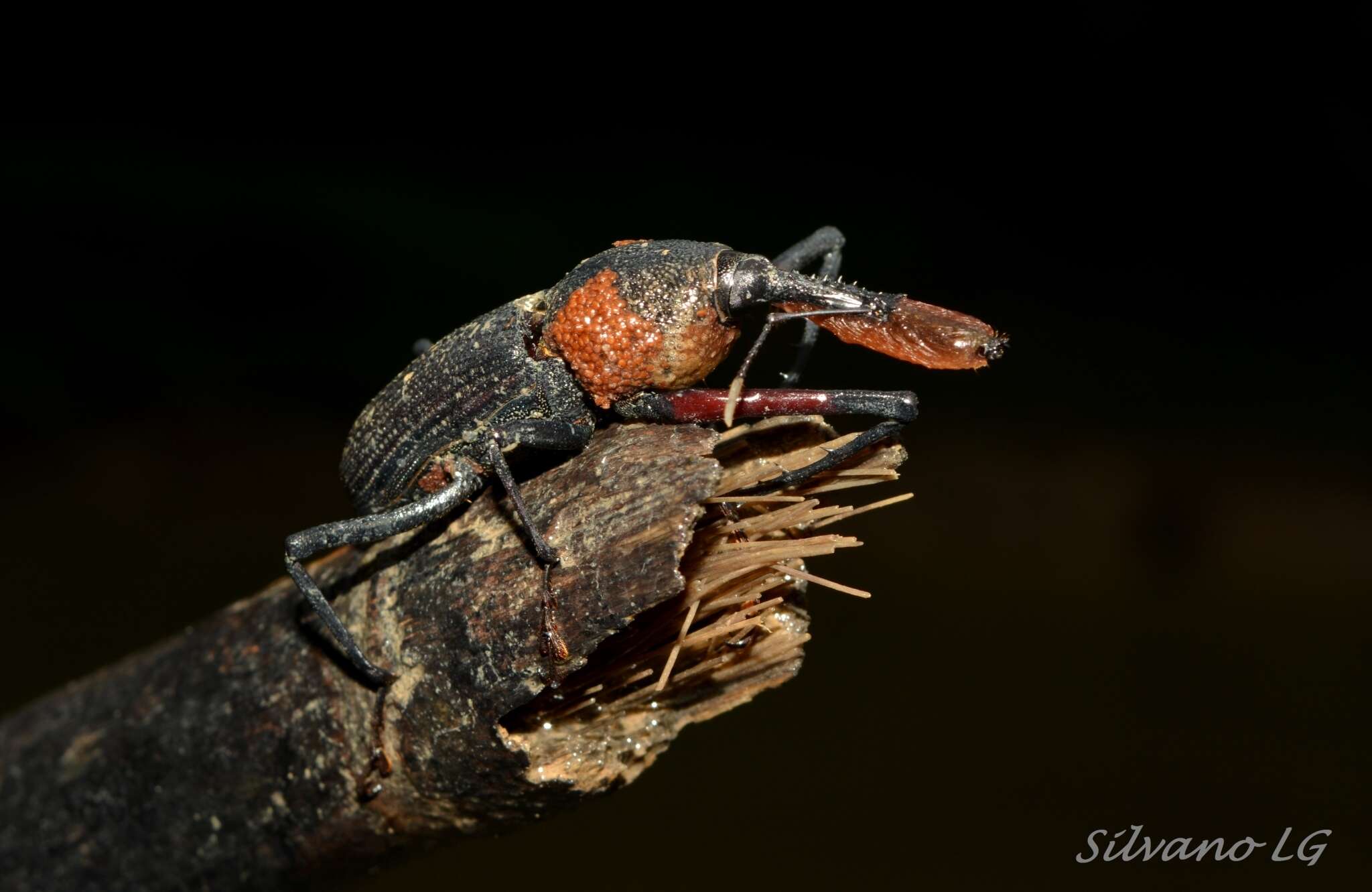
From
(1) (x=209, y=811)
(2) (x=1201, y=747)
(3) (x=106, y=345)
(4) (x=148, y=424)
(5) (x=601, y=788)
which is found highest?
(3) (x=106, y=345)

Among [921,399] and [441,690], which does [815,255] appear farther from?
[921,399]

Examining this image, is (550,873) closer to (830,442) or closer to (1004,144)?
(830,442)

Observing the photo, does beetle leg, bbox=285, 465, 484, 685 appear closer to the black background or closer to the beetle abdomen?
the beetle abdomen

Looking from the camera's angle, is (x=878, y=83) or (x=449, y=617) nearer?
(x=449, y=617)

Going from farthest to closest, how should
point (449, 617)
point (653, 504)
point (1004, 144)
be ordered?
point (1004, 144) < point (449, 617) < point (653, 504)

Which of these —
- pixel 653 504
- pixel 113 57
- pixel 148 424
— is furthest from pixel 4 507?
pixel 653 504

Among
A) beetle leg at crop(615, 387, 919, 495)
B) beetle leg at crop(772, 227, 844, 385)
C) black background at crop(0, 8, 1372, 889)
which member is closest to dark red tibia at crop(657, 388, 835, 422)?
beetle leg at crop(615, 387, 919, 495)

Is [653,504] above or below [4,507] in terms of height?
below

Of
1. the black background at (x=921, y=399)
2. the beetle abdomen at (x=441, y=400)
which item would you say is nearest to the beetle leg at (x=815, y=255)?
the beetle abdomen at (x=441, y=400)
